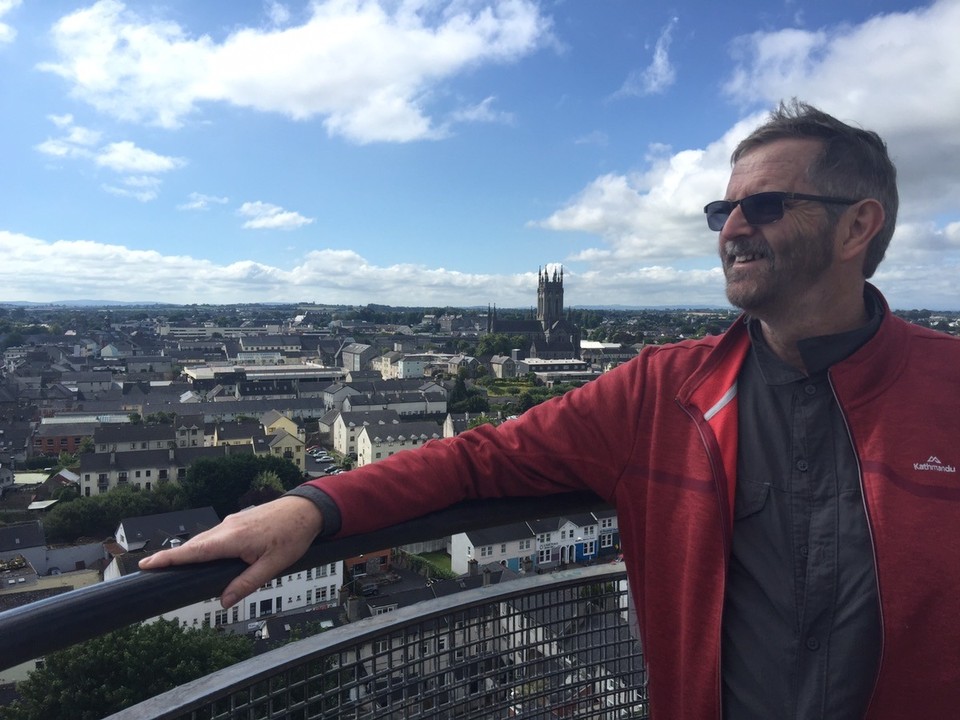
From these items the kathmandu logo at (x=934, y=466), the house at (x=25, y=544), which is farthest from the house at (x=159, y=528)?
the kathmandu logo at (x=934, y=466)

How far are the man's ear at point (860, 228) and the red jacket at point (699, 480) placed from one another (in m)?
0.13

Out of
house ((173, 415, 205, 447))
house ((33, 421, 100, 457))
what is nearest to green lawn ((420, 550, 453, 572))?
house ((173, 415, 205, 447))

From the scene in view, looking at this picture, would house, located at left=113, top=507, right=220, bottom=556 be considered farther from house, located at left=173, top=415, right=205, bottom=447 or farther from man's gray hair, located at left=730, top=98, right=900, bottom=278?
man's gray hair, located at left=730, top=98, right=900, bottom=278

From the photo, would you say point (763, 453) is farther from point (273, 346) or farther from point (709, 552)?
point (273, 346)

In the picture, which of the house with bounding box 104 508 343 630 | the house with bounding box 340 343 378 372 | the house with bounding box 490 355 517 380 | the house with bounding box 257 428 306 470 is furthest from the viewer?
the house with bounding box 340 343 378 372

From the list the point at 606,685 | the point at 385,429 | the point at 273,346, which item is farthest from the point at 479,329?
the point at 606,685

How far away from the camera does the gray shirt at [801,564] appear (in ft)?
3.32

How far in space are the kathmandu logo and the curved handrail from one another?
0.53 metres

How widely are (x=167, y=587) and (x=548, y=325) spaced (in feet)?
228

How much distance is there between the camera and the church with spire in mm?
64250

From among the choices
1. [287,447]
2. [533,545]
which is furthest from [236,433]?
[533,545]

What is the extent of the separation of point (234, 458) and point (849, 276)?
22838 mm

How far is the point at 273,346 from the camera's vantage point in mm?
70875

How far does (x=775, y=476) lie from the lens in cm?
112
